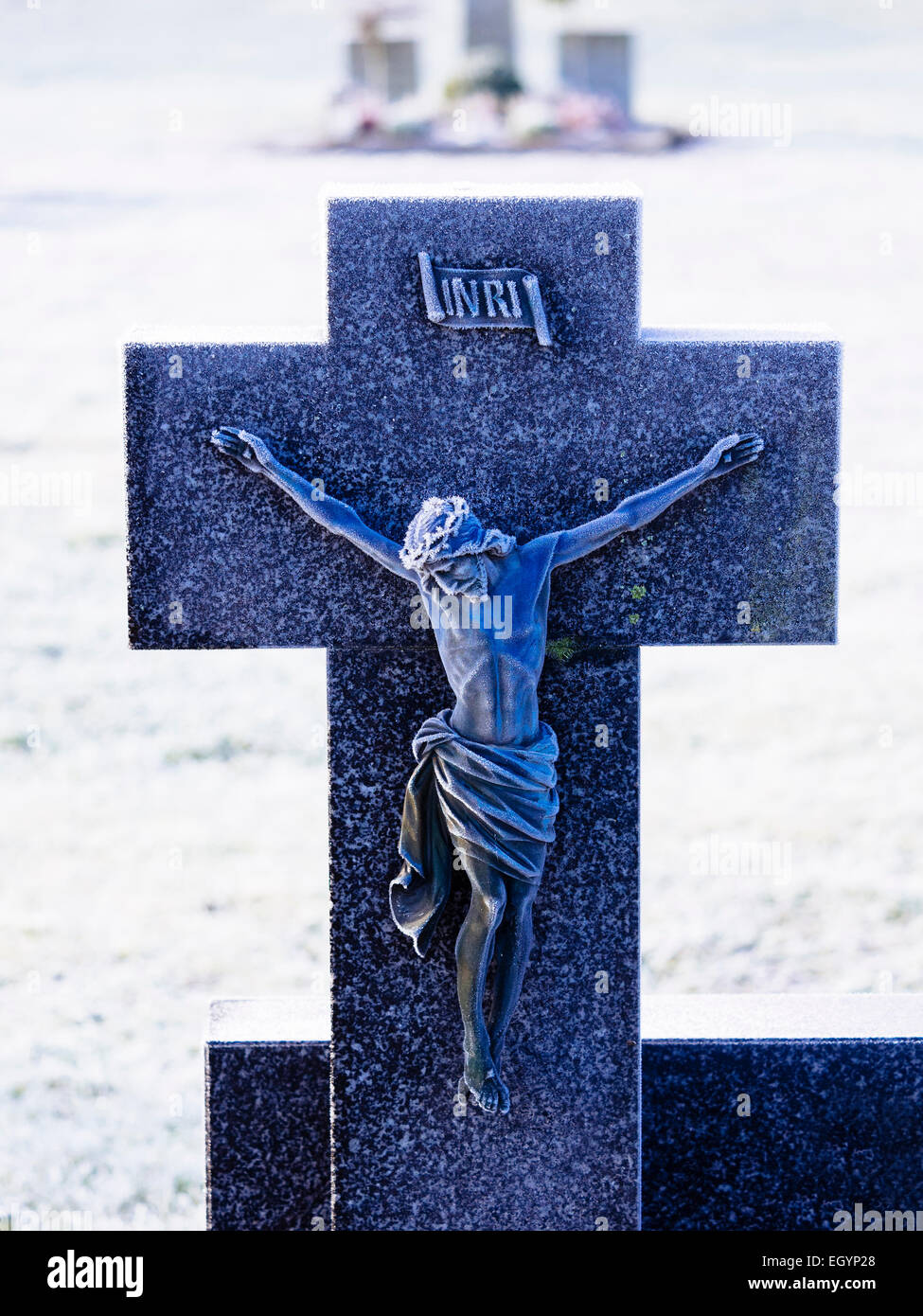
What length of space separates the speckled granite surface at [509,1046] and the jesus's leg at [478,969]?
10 cm

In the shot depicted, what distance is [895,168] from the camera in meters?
18.0

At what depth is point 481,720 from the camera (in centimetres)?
473

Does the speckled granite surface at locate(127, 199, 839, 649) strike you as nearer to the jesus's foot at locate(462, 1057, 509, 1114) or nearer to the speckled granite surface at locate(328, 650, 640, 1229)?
the speckled granite surface at locate(328, 650, 640, 1229)

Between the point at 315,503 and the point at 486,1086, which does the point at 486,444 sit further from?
the point at 486,1086

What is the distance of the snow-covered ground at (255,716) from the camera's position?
7.00 metres

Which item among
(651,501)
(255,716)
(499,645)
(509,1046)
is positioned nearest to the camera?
(499,645)

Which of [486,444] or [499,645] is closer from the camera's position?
[499,645]

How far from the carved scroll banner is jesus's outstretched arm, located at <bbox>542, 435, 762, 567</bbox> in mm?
475

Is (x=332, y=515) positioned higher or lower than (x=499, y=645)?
higher

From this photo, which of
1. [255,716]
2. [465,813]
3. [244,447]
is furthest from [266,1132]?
[255,716]

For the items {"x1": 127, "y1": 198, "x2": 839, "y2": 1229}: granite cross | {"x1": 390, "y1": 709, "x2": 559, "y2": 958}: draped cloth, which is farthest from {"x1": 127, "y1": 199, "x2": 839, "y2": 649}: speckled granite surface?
{"x1": 390, "y1": 709, "x2": 559, "y2": 958}: draped cloth

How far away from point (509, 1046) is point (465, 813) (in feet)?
2.37

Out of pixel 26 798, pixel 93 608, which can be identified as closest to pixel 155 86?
pixel 93 608

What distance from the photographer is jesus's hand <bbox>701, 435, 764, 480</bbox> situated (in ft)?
15.8
